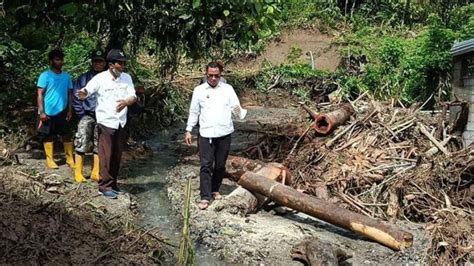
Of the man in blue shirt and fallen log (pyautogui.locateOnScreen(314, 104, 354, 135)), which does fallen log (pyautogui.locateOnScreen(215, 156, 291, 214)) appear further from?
the man in blue shirt

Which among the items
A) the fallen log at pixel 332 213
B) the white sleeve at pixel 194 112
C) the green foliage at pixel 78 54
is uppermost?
the white sleeve at pixel 194 112

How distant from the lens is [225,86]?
6848 millimetres

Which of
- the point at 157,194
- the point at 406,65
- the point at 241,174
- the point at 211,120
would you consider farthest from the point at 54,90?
the point at 406,65

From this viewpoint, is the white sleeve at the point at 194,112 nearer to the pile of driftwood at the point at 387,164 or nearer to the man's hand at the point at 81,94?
the man's hand at the point at 81,94

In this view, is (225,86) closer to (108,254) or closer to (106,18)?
(108,254)

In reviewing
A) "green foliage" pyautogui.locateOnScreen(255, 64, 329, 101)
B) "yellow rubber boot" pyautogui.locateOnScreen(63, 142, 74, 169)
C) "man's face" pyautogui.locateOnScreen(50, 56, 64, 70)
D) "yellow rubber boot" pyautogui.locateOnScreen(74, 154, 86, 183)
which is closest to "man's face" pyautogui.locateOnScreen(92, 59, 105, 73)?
"man's face" pyautogui.locateOnScreen(50, 56, 64, 70)

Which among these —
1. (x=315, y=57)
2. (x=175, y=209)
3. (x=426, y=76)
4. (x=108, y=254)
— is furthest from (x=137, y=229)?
(x=315, y=57)

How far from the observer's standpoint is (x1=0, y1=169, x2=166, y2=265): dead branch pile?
4.77 metres

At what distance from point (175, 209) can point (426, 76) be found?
10361 mm

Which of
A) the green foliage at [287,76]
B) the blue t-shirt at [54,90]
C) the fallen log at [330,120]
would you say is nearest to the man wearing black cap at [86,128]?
the blue t-shirt at [54,90]

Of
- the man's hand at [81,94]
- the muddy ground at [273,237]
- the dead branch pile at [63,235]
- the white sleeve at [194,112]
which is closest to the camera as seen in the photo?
the dead branch pile at [63,235]

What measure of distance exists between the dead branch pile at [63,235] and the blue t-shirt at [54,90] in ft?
6.08

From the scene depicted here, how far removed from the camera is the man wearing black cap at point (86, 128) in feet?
24.2

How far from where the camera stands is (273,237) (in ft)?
19.7
